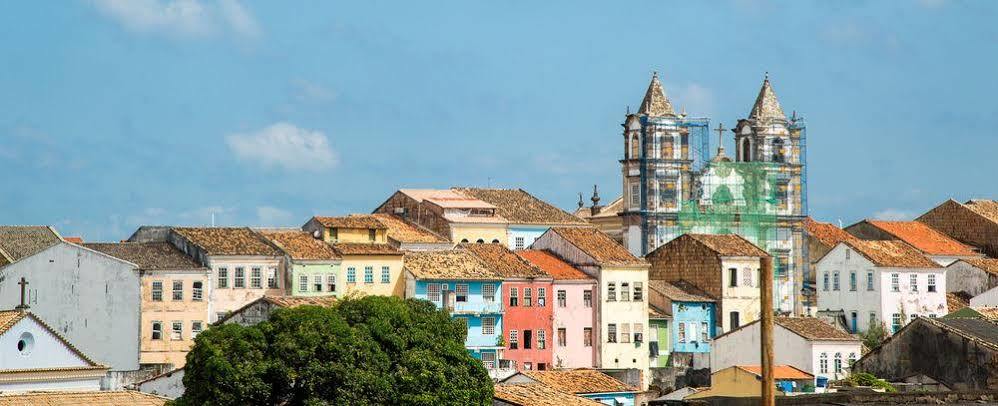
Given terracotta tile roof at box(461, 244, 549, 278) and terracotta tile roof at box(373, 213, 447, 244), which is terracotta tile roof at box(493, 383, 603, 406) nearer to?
terracotta tile roof at box(461, 244, 549, 278)

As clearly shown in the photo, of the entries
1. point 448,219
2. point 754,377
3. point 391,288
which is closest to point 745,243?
point 448,219

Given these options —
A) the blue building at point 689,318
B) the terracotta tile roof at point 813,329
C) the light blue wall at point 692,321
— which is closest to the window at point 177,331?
the blue building at point 689,318

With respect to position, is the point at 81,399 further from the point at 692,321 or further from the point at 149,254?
the point at 692,321

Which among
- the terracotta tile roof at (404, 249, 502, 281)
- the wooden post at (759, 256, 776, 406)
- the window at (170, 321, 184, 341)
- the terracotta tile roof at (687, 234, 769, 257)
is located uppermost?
the terracotta tile roof at (687, 234, 769, 257)

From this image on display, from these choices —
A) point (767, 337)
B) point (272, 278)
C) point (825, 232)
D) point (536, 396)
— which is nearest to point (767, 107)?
point (825, 232)

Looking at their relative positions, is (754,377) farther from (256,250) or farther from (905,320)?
(905,320)

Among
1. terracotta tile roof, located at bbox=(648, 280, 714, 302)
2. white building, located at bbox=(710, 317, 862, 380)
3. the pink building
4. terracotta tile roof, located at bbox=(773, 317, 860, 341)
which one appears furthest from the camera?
terracotta tile roof, located at bbox=(648, 280, 714, 302)

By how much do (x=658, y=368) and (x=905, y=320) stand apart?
15.0 metres

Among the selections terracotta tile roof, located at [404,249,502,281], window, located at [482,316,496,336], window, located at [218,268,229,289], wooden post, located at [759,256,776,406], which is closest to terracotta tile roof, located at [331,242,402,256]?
terracotta tile roof, located at [404,249,502,281]

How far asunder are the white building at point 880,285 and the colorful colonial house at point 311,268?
92.8ft

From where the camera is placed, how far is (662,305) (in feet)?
294

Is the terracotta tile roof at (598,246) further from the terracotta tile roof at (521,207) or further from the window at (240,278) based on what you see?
the window at (240,278)

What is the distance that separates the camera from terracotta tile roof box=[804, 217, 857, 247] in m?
108

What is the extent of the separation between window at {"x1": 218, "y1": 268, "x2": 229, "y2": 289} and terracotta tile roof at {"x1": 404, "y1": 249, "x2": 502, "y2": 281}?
301 inches
